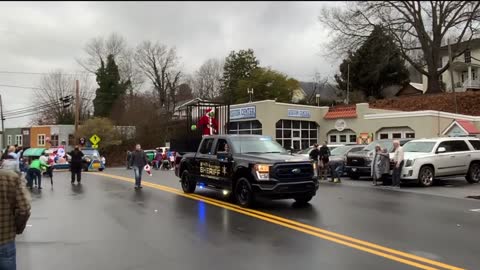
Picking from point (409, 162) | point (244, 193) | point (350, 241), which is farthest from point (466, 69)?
point (350, 241)

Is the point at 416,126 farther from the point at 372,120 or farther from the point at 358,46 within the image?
the point at 358,46

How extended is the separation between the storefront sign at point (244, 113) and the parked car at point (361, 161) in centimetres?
1796

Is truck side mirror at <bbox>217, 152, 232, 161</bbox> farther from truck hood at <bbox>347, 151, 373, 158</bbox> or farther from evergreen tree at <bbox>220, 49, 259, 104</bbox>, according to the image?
evergreen tree at <bbox>220, 49, 259, 104</bbox>

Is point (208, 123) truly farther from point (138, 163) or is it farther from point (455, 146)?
point (455, 146)

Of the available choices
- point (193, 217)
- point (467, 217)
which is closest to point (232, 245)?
point (193, 217)

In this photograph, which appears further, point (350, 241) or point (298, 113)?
point (298, 113)

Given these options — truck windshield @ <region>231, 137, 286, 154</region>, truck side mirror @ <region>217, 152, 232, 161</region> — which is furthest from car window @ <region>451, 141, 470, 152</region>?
truck side mirror @ <region>217, 152, 232, 161</region>

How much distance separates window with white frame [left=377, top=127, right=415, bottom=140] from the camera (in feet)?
112

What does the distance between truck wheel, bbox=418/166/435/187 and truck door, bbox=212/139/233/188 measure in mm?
8257

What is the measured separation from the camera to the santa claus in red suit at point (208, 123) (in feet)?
78.3

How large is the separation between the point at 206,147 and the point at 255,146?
78.7 inches

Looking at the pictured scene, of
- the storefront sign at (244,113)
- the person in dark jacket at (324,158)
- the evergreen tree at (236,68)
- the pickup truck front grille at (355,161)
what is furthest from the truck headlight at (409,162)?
the evergreen tree at (236,68)

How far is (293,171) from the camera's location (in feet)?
40.7

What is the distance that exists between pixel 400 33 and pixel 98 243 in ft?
140
